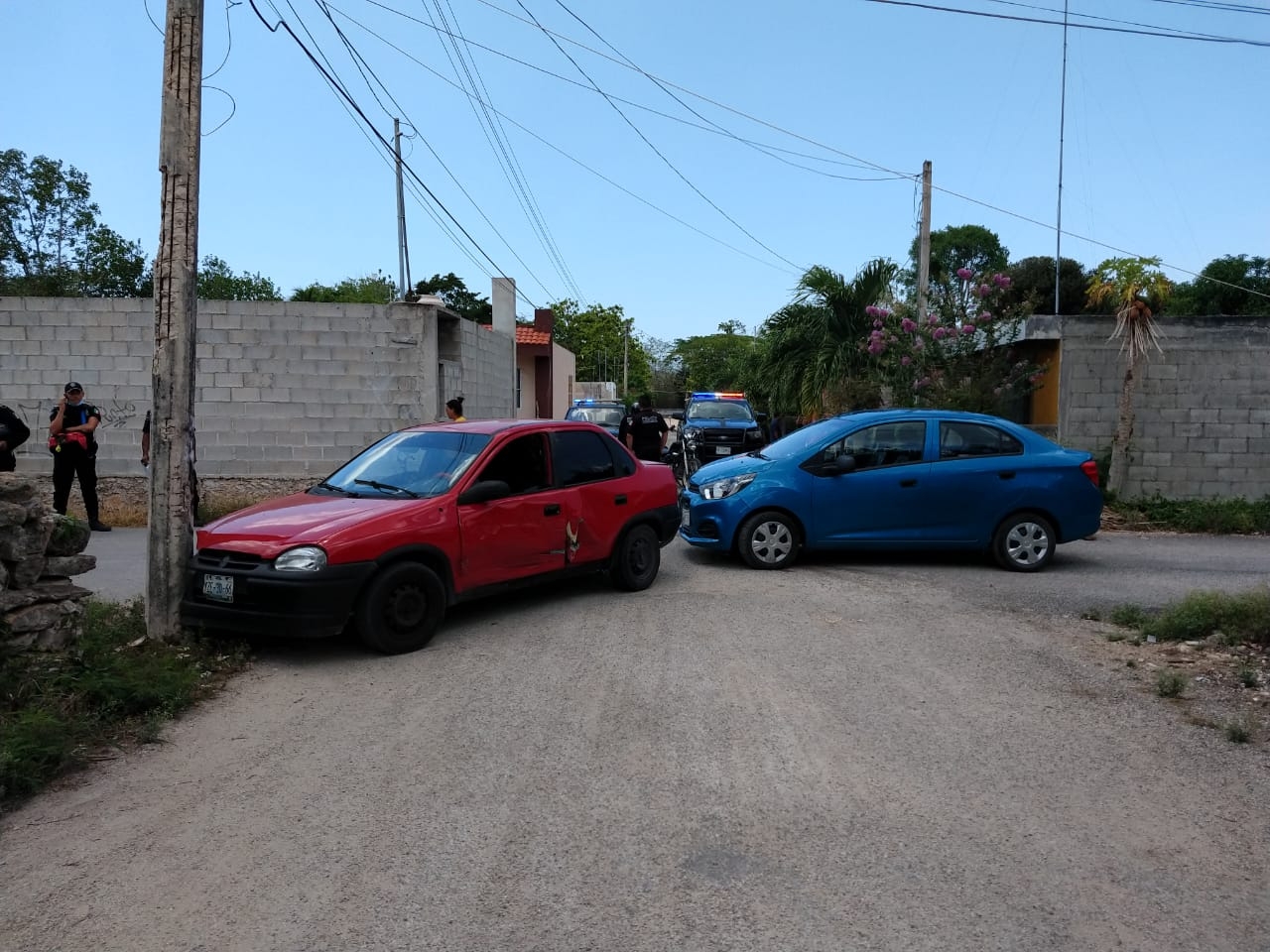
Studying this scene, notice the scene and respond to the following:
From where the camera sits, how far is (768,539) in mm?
9523

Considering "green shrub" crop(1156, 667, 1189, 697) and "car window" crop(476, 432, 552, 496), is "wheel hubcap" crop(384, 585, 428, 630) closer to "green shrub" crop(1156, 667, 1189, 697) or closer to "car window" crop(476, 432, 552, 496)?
"car window" crop(476, 432, 552, 496)

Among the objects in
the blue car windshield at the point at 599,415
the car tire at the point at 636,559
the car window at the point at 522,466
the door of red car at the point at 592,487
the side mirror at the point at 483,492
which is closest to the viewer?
the side mirror at the point at 483,492

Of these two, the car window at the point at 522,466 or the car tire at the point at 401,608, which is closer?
the car tire at the point at 401,608

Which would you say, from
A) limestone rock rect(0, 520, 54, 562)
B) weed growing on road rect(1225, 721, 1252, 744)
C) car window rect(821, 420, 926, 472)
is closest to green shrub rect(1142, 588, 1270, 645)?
weed growing on road rect(1225, 721, 1252, 744)

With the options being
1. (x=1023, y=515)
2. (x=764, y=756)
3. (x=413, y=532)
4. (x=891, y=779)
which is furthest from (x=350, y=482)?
(x=1023, y=515)

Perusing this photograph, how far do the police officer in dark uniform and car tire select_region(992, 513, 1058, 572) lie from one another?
5825mm

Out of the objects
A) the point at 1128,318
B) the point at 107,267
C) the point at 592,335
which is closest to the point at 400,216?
the point at 1128,318

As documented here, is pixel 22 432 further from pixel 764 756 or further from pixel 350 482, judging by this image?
pixel 764 756

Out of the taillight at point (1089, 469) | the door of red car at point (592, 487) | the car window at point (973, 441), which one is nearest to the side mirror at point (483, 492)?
the door of red car at point (592, 487)

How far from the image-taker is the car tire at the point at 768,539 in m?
9.50

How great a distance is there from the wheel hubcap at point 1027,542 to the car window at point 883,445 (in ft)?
4.08

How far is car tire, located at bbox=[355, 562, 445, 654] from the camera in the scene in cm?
636

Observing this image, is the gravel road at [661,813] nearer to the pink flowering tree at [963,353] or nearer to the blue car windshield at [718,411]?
the pink flowering tree at [963,353]

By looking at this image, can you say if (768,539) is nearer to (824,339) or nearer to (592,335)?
(824,339)
